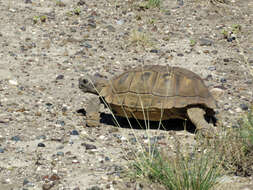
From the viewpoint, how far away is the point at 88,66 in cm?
762

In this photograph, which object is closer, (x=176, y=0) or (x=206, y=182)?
(x=206, y=182)

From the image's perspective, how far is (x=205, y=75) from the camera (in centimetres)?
723

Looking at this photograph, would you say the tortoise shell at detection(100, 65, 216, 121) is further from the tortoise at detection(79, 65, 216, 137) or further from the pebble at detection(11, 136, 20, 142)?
the pebble at detection(11, 136, 20, 142)

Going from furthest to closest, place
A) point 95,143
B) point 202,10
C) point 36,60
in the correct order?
point 202,10, point 36,60, point 95,143

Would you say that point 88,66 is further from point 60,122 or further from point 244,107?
point 244,107

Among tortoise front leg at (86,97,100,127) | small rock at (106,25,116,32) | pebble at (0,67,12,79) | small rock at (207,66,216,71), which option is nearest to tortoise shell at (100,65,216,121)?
tortoise front leg at (86,97,100,127)

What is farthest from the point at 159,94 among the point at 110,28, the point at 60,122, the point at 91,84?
the point at 110,28

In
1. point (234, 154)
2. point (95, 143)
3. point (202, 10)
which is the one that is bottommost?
point (95, 143)

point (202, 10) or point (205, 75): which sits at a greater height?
point (202, 10)

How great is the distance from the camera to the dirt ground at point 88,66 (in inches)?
176

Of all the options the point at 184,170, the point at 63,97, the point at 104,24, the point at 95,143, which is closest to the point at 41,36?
the point at 104,24

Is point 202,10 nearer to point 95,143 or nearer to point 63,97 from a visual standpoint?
point 63,97

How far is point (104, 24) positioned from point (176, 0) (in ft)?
7.28

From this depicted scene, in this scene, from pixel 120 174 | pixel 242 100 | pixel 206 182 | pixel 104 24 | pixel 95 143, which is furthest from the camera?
pixel 104 24
